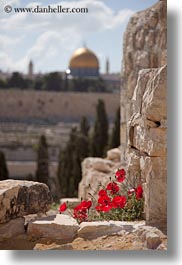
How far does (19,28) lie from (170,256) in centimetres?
168

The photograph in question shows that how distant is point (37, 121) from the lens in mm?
34906

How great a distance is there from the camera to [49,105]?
1395 inches

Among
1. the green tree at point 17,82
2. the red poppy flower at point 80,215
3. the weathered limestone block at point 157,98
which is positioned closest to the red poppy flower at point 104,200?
the red poppy flower at point 80,215

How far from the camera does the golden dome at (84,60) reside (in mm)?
31594

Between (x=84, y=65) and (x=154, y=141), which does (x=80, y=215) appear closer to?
(x=154, y=141)

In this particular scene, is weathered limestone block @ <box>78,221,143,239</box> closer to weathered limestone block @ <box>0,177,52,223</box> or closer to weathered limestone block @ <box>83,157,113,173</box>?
weathered limestone block @ <box>0,177,52,223</box>

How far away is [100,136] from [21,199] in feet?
45.6

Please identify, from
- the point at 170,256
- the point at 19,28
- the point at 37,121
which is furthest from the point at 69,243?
the point at 37,121

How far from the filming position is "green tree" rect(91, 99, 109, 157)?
16.1m

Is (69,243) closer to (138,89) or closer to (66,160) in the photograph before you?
(138,89)

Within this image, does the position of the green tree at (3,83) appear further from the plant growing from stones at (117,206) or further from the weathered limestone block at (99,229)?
the weathered limestone block at (99,229)

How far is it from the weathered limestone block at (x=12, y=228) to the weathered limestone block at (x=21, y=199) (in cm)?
4

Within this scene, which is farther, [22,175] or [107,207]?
[22,175]

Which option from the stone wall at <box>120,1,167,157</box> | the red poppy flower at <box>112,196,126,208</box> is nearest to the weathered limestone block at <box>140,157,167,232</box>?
the red poppy flower at <box>112,196,126,208</box>
